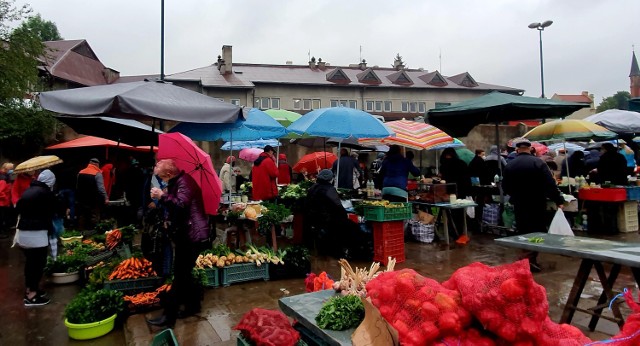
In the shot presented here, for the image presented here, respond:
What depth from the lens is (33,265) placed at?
17.2 ft

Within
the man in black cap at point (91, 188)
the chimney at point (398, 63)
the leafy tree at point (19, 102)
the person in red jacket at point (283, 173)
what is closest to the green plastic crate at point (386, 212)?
the person in red jacket at point (283, 173)

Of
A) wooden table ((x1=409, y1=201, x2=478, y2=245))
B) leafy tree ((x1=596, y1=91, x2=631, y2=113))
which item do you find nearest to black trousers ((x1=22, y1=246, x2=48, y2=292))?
wooden table ((x1=409, y1=201, x2=478, y2=245))

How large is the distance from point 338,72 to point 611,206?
33.9 meters

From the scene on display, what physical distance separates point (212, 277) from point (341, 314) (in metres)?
3.58

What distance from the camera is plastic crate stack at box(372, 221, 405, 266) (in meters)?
6.56

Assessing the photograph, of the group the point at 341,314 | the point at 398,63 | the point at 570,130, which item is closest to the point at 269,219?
the point at 341,314

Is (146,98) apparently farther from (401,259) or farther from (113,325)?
(401,259)

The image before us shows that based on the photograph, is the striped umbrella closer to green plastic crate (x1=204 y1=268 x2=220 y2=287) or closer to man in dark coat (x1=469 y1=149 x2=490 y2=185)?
man in dark coat (x1=469 y1=149 x2=490 y2=185)

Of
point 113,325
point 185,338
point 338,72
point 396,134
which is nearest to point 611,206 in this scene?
point 396,134

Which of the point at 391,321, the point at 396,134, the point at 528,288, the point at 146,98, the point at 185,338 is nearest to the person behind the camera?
the point at 528,288

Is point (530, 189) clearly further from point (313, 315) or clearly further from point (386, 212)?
point (313, 315)

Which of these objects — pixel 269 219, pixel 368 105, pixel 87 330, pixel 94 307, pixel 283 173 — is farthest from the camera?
pixel 368 105

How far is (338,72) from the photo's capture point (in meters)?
40.9

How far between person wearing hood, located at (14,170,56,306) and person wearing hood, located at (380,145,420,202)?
5.67m
